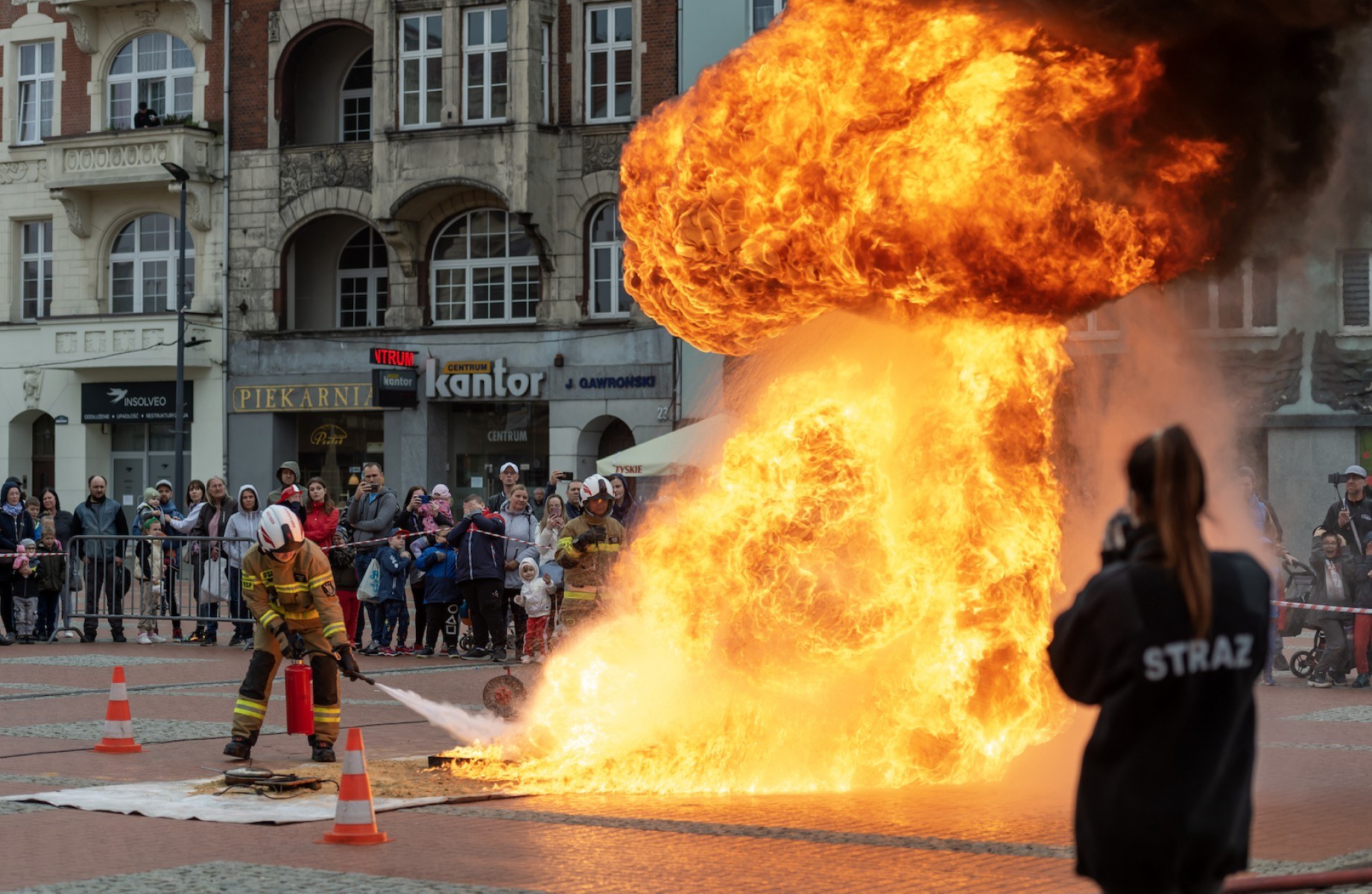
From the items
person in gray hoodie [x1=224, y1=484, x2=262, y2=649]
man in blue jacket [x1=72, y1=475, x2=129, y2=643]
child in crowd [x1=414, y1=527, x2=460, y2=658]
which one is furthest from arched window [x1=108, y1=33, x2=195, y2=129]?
child in crowd [x1=414, y1=527, x2=460, y2=658]

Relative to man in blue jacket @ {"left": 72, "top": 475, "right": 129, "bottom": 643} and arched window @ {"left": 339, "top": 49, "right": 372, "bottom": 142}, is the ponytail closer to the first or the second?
man in blue jacket @ {"left": 72, "top": 475, "right": 129, "bottom": 643}

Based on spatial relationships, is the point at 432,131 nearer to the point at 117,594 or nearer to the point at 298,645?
the point at 117,594

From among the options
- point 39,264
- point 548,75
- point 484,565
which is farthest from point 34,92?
point 484,565

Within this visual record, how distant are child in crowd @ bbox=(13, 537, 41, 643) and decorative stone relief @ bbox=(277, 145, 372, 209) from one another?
1558cm

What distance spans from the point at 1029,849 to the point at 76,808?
16.1 ft

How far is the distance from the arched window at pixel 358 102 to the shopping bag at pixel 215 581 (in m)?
17.3

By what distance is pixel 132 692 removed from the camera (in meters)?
15.3

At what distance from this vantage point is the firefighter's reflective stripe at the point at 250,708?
1112 centimetres

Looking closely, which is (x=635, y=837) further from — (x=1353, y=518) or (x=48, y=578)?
(x=48, y=578)

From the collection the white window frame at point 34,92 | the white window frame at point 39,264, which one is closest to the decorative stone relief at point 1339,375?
the white window frame at point 39,264

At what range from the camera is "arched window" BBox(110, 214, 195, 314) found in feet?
121

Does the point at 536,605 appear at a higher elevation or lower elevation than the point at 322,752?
higher

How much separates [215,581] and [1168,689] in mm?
17600

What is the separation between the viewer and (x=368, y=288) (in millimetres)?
36375
